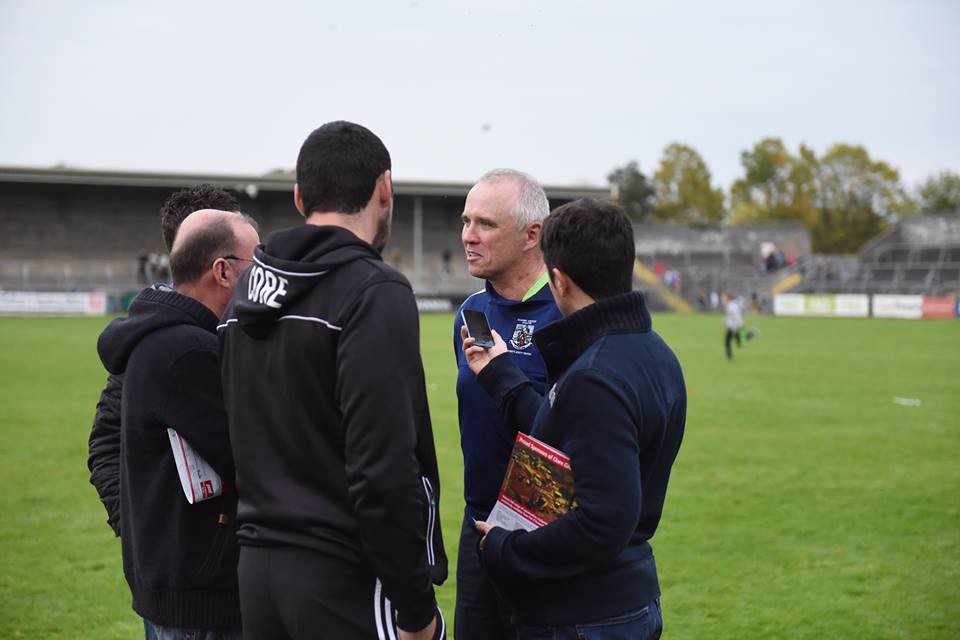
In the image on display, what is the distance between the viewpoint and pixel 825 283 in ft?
168

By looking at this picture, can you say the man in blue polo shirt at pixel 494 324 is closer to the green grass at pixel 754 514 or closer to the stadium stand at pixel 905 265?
the green grass at pixel 754 514

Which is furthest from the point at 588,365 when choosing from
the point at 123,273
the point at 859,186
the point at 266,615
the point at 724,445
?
the point at 859,186

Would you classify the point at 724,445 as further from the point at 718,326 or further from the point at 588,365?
the point at 718,326

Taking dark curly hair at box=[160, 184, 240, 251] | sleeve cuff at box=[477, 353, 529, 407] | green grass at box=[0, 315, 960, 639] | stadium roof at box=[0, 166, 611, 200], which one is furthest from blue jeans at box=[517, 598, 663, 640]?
stadium roof at box=[0, 166, 611, 200]

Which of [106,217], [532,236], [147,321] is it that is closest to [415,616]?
[147,321]

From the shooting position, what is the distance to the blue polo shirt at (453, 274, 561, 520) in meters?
3.58

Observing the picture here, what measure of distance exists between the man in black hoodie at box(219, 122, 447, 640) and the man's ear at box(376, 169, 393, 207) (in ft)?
0.04

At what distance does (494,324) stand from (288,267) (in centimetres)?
139

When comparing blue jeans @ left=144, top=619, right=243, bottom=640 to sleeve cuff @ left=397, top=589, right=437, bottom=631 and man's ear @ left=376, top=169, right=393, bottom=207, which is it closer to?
sleeve cuff @ left=397, top=589, right=437, bottom=631

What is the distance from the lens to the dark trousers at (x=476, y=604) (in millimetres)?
3480

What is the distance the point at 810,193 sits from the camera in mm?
84938

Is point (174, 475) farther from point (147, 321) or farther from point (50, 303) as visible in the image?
point (50, 303)

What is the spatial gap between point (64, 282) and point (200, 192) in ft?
166

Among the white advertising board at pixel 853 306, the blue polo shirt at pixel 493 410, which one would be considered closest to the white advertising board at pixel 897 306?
the white advertising board at pixel 853 306
